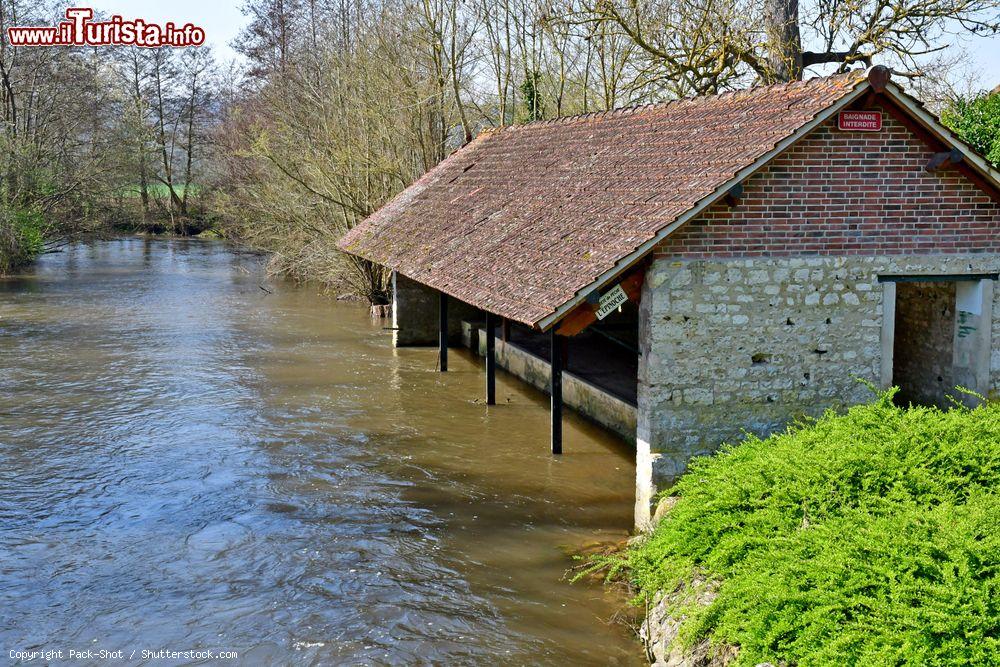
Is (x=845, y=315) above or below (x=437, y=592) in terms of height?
above

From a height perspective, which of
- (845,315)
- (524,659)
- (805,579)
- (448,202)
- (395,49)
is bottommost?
(524,659)

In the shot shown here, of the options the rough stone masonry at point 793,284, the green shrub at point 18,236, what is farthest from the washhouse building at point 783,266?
the green shrub at point 18,236

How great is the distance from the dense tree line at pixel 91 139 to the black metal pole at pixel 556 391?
22.2 m

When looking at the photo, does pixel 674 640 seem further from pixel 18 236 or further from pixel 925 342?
pixel 18 236

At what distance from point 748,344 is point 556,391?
2777 millimetres

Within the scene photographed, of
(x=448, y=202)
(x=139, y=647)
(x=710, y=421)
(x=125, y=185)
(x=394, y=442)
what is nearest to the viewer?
(x=139, y=647)

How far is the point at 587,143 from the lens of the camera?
43.5ft

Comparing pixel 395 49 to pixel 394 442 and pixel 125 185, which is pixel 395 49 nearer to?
pixel 394 442

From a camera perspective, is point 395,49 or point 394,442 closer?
point 394,442

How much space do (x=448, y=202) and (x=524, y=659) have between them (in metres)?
9.91

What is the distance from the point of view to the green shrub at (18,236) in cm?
2812

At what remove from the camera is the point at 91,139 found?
116 ft

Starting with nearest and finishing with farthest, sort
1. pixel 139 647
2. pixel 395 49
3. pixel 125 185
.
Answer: pixel 139 647 → pixel 395 49 → pixel 125 185

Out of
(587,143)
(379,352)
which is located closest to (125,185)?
(379,352)
